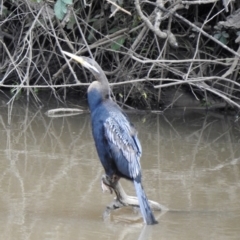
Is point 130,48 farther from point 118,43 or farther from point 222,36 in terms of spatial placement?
point 222,36

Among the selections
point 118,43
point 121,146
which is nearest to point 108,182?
point 121,146

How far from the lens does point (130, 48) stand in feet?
22.2

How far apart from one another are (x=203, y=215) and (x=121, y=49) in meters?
3.37

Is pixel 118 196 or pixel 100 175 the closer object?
pixel 118 196

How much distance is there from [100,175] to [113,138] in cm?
94

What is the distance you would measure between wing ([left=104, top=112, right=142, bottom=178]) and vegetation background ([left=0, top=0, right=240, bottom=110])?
8.41 ft

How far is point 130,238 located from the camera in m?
3.77

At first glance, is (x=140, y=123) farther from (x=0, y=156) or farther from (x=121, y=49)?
(x=0, y=156)

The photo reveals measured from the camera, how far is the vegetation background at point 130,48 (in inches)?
266

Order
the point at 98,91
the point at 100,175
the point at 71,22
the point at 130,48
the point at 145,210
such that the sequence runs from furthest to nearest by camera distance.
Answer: the point at 71,22 < the point at 130,48 < the point at 100,175 < the point at 98,91 < the point at 145,210

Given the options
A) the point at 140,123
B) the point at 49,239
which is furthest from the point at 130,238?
the point at 140,123

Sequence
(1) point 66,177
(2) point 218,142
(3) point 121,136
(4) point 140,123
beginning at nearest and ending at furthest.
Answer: (3) point 121,136
(1) point 66,177
(2) point 218,142
(4) point 140,123

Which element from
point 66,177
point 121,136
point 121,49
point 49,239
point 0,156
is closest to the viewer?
point 49,239

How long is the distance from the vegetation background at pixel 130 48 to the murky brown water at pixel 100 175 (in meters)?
0.41
